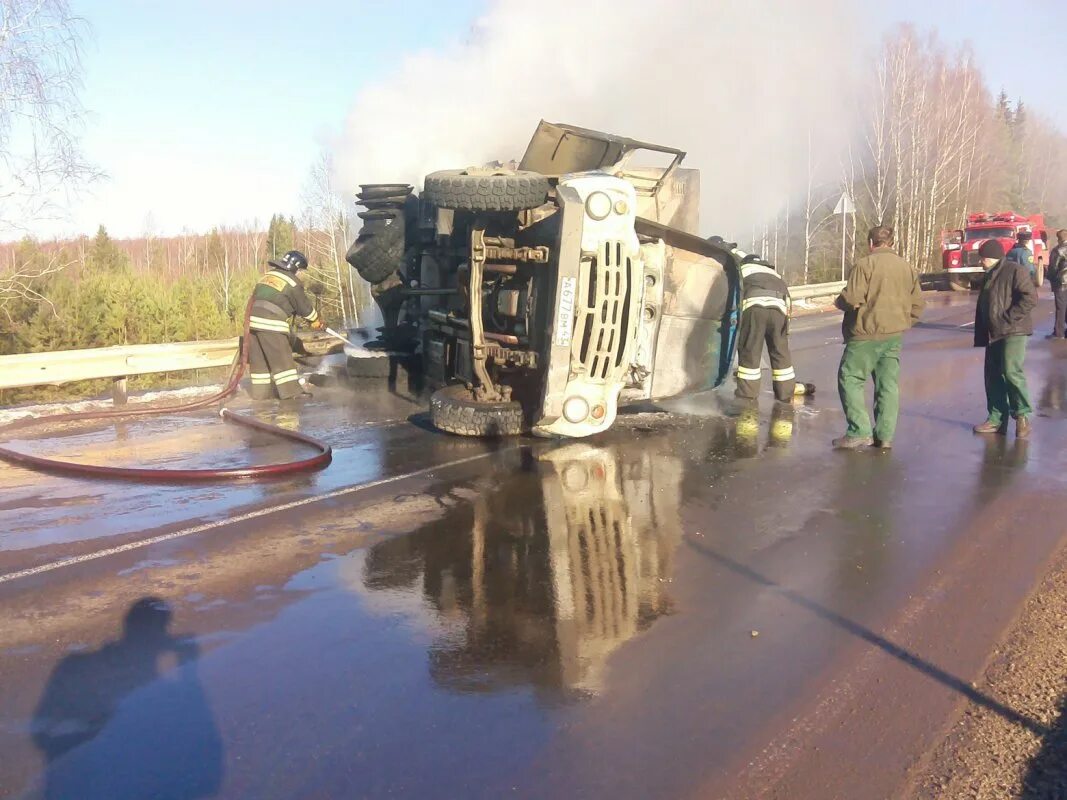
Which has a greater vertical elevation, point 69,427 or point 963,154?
point 963,154

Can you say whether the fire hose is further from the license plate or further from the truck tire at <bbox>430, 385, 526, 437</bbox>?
the license plate

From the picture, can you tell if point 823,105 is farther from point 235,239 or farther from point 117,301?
point 235,239

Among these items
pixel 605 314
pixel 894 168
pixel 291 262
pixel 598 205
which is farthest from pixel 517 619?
pixel 894 168

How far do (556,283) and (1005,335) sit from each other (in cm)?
369

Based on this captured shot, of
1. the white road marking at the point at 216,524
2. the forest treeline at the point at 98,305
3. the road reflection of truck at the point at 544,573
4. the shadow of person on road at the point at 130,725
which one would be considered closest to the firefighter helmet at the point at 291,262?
the forest treeline at the point at 98,305

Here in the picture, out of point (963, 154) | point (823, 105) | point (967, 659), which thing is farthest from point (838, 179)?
point (967, 659)

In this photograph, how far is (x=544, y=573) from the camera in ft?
14.0

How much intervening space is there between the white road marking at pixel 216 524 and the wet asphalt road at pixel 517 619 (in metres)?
0.02

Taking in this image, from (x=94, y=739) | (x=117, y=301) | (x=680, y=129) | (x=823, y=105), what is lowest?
(x=94, y=739)

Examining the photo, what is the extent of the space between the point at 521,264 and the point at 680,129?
16393 millimetres

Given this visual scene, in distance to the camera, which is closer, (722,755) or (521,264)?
(722,755)

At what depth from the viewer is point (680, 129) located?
21.8 m

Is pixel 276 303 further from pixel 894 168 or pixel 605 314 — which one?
pixel 894 168

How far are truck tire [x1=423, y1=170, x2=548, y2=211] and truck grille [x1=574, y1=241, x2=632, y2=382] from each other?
71cm
